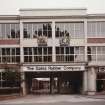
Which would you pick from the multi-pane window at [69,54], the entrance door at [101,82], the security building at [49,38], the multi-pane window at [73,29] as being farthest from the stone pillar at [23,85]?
the entrance door at [101,82]

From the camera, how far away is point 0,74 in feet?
176

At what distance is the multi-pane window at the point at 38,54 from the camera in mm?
54112

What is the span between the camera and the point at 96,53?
2138 inches

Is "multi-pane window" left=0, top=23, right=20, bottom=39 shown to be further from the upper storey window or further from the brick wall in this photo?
the brick wall

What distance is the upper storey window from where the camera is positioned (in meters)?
54.8

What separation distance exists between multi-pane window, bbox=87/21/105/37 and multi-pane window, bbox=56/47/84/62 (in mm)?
2514

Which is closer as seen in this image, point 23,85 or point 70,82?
point 23,85

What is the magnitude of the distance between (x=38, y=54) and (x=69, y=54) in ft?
14.0

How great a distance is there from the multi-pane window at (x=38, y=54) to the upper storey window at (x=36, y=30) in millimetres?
1866

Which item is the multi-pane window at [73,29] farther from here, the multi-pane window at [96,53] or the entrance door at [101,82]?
the entrance door at [101,82]

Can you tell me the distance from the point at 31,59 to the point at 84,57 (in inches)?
287

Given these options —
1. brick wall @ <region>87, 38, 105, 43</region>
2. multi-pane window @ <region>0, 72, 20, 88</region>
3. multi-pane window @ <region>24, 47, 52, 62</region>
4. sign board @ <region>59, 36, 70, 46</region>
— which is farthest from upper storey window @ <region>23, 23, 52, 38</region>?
multi-pane window @ <region>0, 72, 20, 88</region>

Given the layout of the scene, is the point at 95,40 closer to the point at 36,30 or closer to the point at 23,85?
the point at 36,30

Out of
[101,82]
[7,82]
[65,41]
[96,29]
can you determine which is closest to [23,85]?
[7,82]
